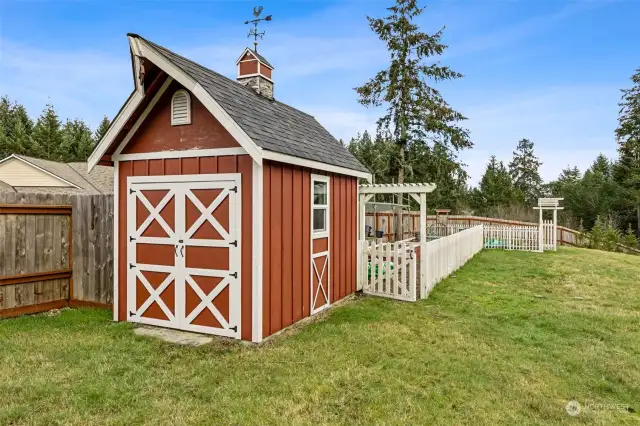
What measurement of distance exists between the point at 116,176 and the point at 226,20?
7.69m

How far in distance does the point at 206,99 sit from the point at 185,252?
2216 millimetres

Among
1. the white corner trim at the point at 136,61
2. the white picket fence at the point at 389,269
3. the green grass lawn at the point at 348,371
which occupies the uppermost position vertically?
the white corner trim at the point at 136,61

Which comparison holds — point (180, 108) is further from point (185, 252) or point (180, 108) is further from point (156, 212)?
point (185, 252)

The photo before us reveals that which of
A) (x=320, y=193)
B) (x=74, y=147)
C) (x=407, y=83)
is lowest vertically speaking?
(x=320, y=193)

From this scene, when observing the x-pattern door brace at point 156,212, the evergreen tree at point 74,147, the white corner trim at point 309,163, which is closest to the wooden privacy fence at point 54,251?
the x-pattern door brace at point 156,212

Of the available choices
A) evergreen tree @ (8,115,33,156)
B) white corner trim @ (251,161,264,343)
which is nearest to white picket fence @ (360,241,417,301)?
white corner trim @ (251,161,264,343)

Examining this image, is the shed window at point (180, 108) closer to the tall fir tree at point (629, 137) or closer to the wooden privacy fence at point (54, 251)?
the wooden privacy fence at point (54, 251)

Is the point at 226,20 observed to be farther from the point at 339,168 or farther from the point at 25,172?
the point at 25,172

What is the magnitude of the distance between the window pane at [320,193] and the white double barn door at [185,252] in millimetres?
1732

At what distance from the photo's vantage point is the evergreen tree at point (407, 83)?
19.3 m

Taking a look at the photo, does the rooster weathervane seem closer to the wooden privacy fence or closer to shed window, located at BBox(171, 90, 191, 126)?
shed window, located at BBox(171, 90, 191, 126)

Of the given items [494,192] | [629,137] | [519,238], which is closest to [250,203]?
[519,238]

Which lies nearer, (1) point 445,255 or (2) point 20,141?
(1) point 445,255

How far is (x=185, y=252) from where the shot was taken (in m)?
5.64
